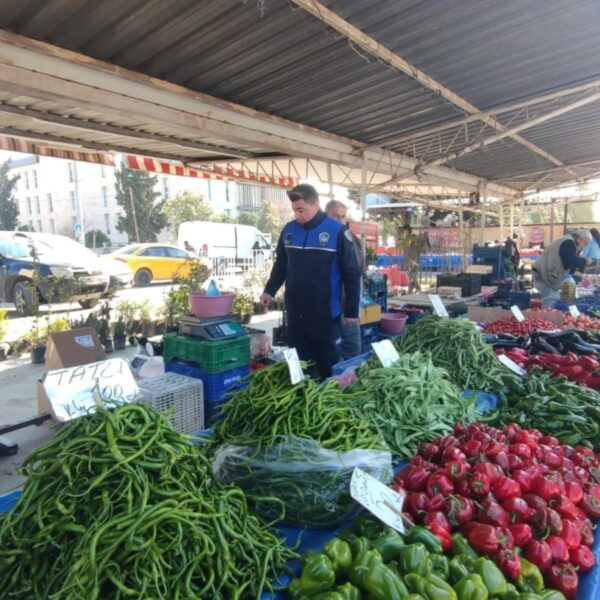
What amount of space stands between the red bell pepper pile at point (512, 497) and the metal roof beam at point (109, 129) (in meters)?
5.27

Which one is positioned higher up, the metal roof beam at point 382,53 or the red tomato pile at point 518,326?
the metal roof beam at point 382,53

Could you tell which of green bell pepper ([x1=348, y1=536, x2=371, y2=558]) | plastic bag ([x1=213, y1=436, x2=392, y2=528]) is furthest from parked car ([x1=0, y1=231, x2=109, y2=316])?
green bell pepper ([x1=348, y1=536, x2=371, y2=558])

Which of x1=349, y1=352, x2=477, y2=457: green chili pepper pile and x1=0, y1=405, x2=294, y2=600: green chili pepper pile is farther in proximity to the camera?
x1=349, y1=352, x2=477, y2=457: green chili pepper pile

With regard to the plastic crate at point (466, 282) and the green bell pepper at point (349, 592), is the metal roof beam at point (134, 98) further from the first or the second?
the green bell pepper at point (349, 592)

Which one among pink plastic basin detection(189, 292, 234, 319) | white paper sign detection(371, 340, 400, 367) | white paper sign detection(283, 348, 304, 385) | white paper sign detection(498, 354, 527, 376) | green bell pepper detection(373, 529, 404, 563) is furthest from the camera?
pink plastic basin detection(189, 292, 234, 319)

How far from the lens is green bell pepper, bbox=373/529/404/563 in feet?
4.44

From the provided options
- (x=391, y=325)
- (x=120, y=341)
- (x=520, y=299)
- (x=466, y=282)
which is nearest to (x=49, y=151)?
(x=120, y=341)

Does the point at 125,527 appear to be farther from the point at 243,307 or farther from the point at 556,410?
the point at 243,307

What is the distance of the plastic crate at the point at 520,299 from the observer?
7.19 metres

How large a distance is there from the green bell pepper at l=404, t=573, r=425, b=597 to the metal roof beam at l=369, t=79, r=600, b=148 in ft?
21.3

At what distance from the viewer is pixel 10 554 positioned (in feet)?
3.91

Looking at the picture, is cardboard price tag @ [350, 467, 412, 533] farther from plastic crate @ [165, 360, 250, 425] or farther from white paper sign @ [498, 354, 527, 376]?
white paper sign @ [498, 354, 527, 376]

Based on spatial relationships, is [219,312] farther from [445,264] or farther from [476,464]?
[445,264]

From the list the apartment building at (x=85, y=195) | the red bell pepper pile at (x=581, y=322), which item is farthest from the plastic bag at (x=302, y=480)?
the apartment building at (x=85, y=195)
